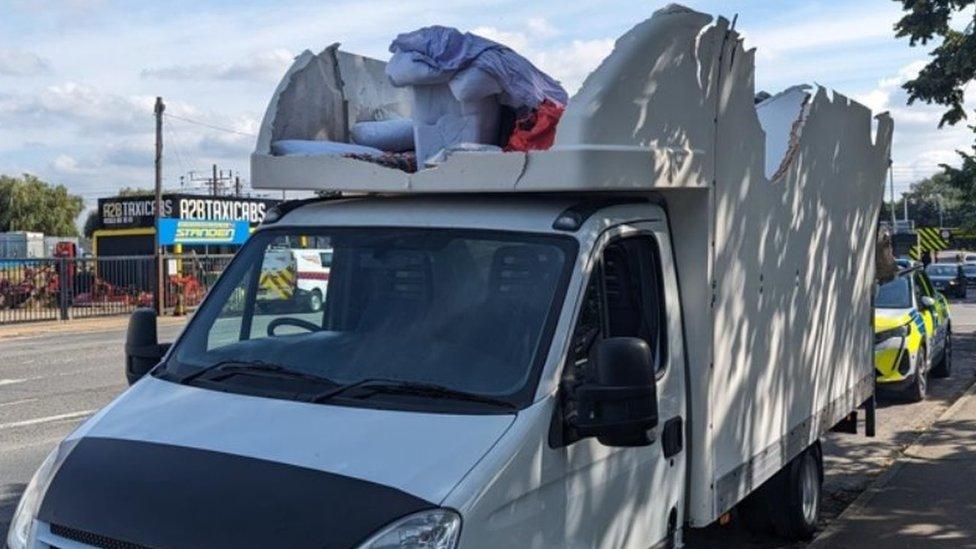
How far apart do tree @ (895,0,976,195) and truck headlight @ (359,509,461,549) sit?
16.1 meters

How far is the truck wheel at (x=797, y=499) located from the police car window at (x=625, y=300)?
254cm

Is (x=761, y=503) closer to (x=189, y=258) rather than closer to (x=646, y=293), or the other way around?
(x=646, y=293)

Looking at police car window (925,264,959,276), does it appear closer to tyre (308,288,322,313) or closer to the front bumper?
the front bumper

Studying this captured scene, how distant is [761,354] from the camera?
5090mm

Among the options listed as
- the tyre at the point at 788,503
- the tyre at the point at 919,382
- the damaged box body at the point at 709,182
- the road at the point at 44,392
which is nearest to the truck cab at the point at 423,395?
the damaged box body at the point at 709,182

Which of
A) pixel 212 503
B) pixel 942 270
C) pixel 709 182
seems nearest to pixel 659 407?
pixel 709 182

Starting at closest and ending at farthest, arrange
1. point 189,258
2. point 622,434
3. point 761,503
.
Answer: point 622,434 → point 761,503 → point 189,258

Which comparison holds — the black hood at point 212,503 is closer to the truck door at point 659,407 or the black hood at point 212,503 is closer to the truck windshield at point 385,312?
the truck windshield at point 385,312

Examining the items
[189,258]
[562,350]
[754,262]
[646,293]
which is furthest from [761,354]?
[189,258]

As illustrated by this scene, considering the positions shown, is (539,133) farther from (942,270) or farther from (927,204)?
(927,204)

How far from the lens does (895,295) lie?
13.1 m

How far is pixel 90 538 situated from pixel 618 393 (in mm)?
1579

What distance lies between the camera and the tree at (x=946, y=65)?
17.0m

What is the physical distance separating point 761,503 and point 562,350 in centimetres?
346
